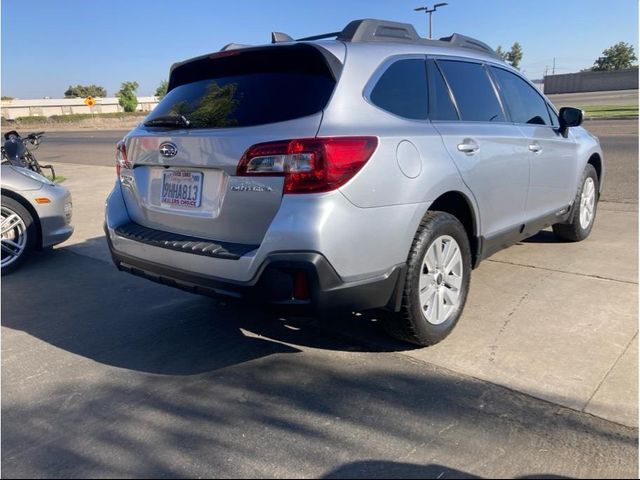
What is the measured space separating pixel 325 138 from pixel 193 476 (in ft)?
5.44

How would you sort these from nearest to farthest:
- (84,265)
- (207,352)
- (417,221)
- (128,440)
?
(128,440) → (417,221) → (207,352) → (84,265)

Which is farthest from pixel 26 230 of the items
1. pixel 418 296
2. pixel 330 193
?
pixel 418 296

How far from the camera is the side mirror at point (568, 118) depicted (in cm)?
506

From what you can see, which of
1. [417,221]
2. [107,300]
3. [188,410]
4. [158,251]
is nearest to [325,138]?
[417,221]

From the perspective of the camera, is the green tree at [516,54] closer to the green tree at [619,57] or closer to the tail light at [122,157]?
the green tree at [619,57]

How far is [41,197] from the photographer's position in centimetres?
574

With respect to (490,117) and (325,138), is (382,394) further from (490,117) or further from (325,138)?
(490,117)

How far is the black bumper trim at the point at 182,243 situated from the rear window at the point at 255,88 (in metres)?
0.66

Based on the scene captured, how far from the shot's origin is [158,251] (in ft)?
10.6

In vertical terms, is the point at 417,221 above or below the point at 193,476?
above

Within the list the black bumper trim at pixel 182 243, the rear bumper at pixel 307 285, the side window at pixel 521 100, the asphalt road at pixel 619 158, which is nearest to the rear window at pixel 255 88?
the black bumper trim at pixel 182 243

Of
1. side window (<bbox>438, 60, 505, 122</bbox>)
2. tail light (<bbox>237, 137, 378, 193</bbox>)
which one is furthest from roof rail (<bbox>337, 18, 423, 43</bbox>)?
tail light (<bbox>237, 137, 378, 193</bbox>)

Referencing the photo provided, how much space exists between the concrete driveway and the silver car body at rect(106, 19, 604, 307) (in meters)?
0.57

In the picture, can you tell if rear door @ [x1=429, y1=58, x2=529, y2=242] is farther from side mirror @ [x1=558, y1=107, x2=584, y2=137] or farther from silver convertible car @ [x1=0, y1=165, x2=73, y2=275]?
silver convertible car @ [x1=0, y1=165, x2=73, y2=275]
